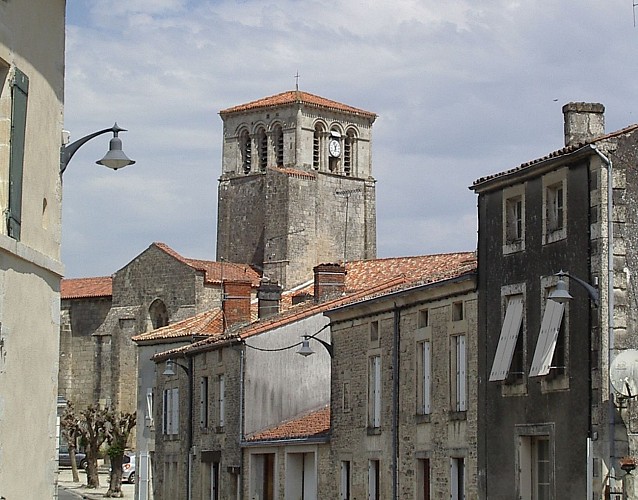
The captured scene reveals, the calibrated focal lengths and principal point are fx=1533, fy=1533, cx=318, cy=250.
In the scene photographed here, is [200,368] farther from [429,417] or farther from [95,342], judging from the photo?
[95,342]

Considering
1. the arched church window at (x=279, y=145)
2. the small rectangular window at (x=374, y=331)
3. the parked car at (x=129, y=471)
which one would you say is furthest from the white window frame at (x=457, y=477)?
the arched church window at (x=279, y=145)

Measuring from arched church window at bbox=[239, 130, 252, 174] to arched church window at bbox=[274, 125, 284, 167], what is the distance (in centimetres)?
206

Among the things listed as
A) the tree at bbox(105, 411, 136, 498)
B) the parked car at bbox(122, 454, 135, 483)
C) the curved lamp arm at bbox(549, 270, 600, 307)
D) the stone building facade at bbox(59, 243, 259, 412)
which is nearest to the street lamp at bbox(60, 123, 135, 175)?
the curved lamp arm at bbox(549, 270, 600, 307)

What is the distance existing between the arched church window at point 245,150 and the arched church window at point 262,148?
2.65ft

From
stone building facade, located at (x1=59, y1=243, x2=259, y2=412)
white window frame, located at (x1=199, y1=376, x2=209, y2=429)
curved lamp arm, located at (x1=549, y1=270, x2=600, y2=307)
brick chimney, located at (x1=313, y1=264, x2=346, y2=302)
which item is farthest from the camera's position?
stone building facade, located at (x1=59, y1=243, x2=259, y2=412)

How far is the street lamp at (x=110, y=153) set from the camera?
15.4 m

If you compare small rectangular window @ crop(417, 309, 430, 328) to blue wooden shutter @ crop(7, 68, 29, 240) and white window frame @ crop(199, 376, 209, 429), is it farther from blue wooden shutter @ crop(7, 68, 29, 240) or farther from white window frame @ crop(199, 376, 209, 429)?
blue wooden shutter @ crop(7, 68, 29, 240)

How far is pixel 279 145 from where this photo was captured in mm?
80250

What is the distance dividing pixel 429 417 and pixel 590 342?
608cm

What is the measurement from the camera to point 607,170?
21.5 meters

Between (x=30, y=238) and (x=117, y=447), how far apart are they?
38683mm

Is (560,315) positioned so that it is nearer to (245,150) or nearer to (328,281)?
(328,281)

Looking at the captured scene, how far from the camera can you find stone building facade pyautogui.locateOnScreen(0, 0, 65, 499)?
13562mm

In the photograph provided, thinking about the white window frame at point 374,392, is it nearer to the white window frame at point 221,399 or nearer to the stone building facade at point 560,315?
the stone building facade at point 560,315
